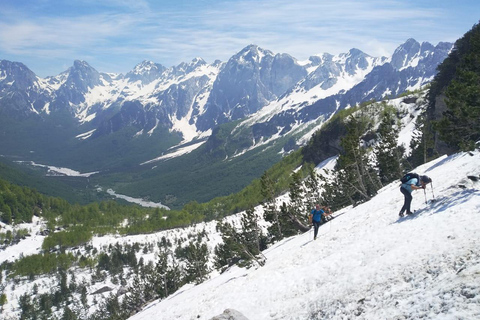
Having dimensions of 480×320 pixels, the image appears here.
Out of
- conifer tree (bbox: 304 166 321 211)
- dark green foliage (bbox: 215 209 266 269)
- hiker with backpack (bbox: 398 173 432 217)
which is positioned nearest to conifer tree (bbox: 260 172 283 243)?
dark green foliage (bbox: 215 209 266 269)

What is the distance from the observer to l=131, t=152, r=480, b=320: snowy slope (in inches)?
586

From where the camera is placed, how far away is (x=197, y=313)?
30.0 meters

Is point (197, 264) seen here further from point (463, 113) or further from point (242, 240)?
point (463, 113)

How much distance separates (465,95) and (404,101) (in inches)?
5390

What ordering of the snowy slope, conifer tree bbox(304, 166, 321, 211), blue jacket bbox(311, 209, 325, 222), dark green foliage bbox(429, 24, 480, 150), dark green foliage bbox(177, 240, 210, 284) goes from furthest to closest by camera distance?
conifer tree bbox(304, 166, 321, 211), dark green foliage bbox(177, 240, 210, 284), blue jacket bbox(311, 209, 325, 222), dark green foliage bbox(429, 24, 480, 150), the snowy slope

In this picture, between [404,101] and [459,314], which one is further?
[404,101]

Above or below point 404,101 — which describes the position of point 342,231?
below

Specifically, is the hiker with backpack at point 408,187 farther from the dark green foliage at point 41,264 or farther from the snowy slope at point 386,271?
the dark green foliage at point 41,264

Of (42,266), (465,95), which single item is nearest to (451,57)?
(465,95)

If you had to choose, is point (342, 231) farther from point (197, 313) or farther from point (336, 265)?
point (197, 313)

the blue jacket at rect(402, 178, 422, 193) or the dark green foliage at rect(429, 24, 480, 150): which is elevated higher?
the dark green foliage at rect(429, 24, 480, 150)

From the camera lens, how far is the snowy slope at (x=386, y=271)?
1489 cm

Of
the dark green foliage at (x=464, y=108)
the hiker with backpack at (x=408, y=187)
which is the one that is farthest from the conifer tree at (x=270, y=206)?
the hiker with backpack at (x=408, y=187)

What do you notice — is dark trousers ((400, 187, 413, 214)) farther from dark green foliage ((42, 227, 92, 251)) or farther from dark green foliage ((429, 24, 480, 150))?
dark green foliage ((42, 227, 92, 251))
